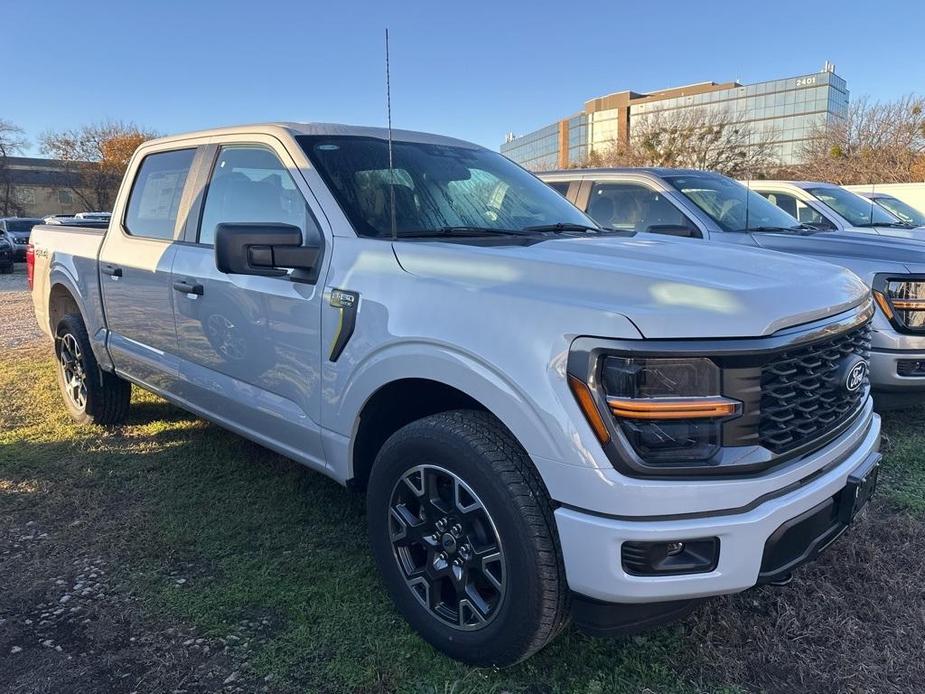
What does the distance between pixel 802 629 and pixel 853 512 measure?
52cm

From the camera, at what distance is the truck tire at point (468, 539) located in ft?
6.84

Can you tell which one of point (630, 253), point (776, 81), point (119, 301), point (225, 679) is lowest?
point (225, 679)

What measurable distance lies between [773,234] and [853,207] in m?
3.44

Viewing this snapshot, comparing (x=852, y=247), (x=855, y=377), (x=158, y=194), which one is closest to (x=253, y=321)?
(x=158, y=194)

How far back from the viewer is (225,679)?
2383 millimetres

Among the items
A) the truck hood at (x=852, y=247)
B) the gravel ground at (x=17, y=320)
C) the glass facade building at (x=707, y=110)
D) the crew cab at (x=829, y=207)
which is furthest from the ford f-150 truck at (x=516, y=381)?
the glass facade building at (x=707, y=110)

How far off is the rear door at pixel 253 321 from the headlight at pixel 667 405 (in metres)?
1.33

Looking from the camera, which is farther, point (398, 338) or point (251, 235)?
point (251, 235)

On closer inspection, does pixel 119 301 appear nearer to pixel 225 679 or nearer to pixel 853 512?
pixel 225 679

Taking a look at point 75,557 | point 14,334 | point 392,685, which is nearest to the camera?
point 392,685

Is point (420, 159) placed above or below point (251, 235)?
above

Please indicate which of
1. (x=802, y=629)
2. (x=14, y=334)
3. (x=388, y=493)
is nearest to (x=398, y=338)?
(x=388, y=493)

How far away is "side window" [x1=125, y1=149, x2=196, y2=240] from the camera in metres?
3.99

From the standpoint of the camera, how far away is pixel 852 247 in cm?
509
